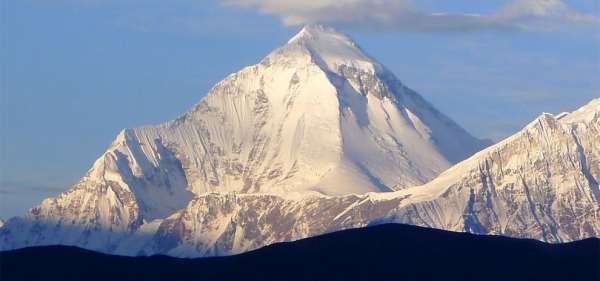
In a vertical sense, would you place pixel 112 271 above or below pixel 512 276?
above

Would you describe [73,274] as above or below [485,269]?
above

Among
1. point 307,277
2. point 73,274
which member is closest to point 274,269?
point 307,277

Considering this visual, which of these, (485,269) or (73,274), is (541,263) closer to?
(485,269)

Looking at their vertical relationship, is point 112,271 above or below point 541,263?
above

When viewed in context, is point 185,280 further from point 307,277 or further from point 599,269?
point 599,269

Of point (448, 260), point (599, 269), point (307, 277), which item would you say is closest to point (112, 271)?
point (307, 277)

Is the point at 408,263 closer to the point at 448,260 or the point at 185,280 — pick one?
the point at 448,260

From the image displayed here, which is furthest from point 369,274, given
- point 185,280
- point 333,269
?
point 185,280
